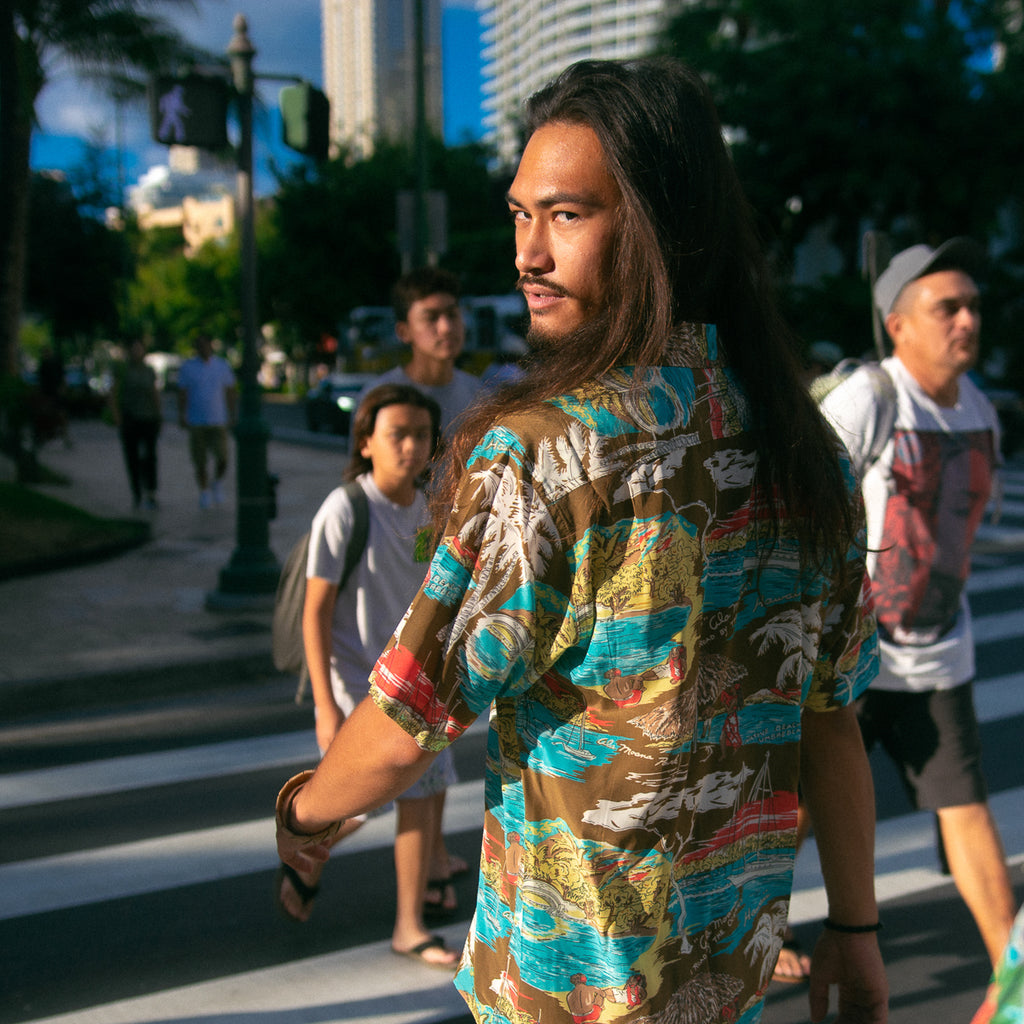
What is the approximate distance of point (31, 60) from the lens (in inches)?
513

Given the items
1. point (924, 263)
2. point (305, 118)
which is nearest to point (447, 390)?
point (924, 263)

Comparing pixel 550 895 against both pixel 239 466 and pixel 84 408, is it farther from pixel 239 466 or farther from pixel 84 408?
pixel 84 408

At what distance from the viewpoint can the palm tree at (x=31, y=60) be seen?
12266 mm

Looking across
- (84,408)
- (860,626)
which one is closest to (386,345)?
(84,408)

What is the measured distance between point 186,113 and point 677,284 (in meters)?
6.97

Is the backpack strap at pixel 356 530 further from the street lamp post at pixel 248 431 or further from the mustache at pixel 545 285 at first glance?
the street lamp post at pixel 248 431

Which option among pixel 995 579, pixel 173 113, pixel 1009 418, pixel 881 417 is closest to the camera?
pixel 881 417

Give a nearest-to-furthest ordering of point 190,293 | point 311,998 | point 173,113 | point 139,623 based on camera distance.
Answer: point 311,998 < point 139,623 < point 173,113 < point 190,293

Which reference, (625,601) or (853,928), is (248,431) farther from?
(625,601)

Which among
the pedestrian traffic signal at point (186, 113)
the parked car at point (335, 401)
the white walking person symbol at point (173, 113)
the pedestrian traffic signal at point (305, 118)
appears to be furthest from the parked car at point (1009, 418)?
the white walking person symbol at point (173, 113)

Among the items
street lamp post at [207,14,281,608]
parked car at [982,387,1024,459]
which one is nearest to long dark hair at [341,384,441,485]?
street lamp post at [207,14,281,608]

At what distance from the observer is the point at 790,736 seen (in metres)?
1.46

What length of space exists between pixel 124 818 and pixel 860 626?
365 centimetres

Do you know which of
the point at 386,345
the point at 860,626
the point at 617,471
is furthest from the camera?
the point at 386,345
